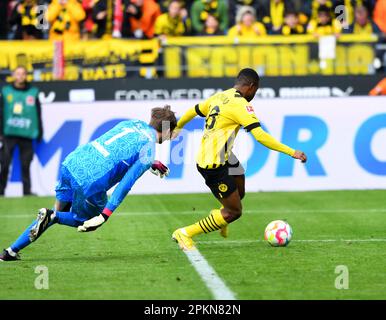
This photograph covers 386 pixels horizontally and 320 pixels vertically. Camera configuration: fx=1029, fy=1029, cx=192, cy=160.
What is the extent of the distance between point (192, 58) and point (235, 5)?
267cm

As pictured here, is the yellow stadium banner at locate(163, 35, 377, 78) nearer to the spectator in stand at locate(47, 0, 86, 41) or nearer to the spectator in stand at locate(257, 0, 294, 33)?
the spectator in stand at locate(257, 0, 294, 33)

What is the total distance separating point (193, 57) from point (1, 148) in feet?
13.6

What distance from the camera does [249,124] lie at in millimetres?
10898

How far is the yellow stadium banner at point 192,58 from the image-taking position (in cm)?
2008

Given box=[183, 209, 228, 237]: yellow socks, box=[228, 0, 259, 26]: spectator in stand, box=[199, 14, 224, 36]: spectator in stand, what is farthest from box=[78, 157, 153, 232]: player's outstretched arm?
box=[228, 0, 259, 26]: spectator in stand

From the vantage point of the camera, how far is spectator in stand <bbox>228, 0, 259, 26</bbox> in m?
21.9

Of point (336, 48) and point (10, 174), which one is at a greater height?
point (336, 48)

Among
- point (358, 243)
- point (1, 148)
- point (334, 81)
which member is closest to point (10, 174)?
point (1, 148)

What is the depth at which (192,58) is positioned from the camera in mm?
20047

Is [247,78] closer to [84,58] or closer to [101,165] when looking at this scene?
[101,165]

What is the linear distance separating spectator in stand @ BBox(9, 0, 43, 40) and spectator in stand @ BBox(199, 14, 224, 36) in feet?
11.1

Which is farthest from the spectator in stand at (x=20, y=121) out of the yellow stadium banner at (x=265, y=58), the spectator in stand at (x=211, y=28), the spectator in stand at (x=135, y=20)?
the spectator in stand at (x=211, y=28)

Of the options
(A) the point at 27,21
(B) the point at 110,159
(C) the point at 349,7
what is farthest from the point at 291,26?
(B) the point at 110,159
